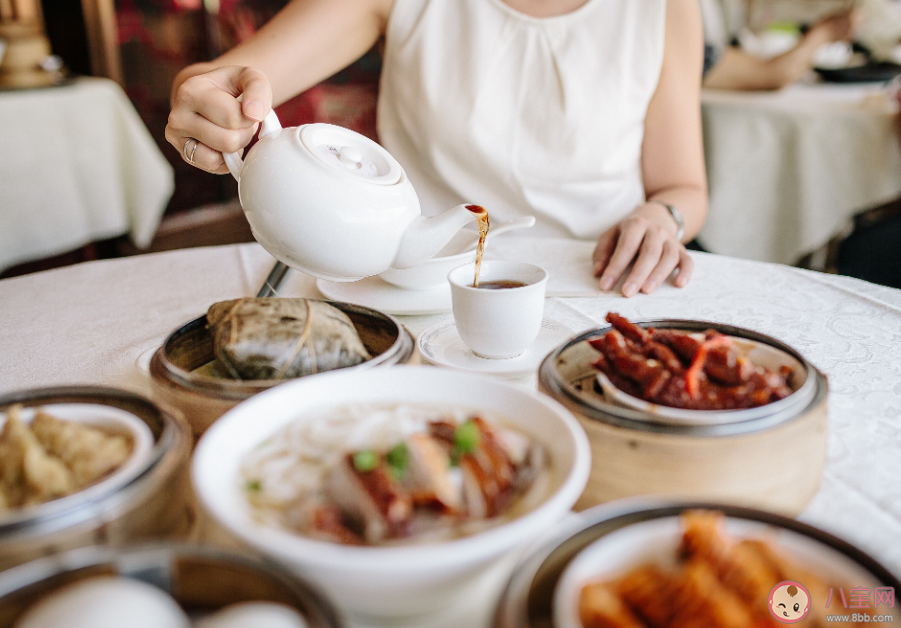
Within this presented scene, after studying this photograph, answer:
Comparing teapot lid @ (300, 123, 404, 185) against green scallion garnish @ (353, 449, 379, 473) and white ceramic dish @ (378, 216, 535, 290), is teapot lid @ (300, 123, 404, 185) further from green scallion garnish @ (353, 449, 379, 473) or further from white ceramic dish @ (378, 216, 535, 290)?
green scallion garnish @ (353, 449, 379, 473)

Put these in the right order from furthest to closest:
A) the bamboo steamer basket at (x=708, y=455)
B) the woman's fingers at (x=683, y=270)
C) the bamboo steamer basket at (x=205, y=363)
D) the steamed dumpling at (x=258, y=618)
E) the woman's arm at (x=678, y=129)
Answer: the woman's arm at (x=678, y=129) → the woman's fingers at (x=683, y=270) → the bamboo steamer basket at (x=205, y=363) → the bamboo steamer basket at (x=708, y=455) → the steamed dumpling at (x=258, y=618)

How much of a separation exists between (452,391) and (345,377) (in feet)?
0.38

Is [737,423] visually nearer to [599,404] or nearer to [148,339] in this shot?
[599,404]

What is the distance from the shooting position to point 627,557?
46 centimetres

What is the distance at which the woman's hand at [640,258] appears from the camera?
1.26m

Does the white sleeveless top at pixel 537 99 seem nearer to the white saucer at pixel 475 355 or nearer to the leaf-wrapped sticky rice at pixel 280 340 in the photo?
the white saucer at pixel 475 355

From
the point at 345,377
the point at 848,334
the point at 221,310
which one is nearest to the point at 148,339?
the point at 221,310

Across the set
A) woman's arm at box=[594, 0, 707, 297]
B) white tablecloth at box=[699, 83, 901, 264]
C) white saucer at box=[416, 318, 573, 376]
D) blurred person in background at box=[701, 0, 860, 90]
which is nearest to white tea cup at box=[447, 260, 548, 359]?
white saucer at box=[416, 318, 573, 376]

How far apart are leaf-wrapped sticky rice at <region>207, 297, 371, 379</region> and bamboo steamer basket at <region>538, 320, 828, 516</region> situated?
29 centimetres

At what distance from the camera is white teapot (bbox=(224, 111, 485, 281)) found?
92 cm

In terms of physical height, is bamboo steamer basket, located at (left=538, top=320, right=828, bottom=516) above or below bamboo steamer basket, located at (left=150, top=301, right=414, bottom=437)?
above

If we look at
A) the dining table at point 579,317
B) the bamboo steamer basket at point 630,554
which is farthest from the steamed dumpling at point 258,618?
the dining table at point 579,317

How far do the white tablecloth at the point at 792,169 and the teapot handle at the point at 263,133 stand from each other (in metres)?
2.50

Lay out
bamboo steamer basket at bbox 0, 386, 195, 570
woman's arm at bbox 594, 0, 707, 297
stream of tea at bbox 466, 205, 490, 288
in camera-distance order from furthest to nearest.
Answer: woman's arm at bbox 594, 0, 707, 297, stream of tea at bbox 466, 205, 490, 288, bamboo steamer basket at bbox 0, 386, 195, 570
